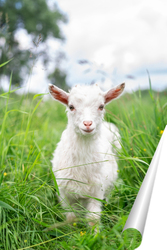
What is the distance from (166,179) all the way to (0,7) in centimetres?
1189

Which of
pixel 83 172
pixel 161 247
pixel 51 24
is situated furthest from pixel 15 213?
pixel 51 24

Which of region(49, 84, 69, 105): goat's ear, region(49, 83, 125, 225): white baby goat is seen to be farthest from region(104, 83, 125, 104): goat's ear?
region(49, 84, 69, 105): goat's ear

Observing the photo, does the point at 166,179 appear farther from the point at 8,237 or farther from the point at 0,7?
the point at 0,7

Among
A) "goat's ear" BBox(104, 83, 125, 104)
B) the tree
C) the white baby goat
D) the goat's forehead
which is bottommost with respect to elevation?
the white baby goat

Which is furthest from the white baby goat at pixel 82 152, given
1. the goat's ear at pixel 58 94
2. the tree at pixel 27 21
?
the tree at pixel 27 21

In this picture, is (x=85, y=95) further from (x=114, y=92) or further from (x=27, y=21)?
(x=27, y=21)

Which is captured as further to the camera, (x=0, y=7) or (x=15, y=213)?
(x=0, y=7)

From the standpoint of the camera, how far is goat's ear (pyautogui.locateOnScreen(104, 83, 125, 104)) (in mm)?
2205

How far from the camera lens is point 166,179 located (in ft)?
5.07

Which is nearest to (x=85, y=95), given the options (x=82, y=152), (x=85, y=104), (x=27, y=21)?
(x=85, y=104)

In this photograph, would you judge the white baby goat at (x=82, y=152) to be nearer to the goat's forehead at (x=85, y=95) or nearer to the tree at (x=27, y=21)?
the goat's forehead at (x=85, y=95)

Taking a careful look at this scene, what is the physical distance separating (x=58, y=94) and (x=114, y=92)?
554 mm

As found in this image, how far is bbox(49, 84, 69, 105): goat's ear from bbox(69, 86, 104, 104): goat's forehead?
7cm

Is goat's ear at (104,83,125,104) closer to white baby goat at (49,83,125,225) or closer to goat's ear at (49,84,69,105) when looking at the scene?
white baby goat at (49,83,125,225)
